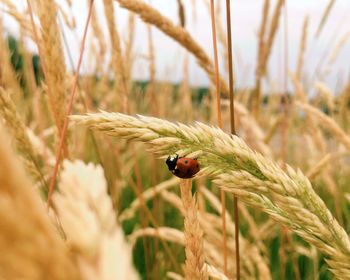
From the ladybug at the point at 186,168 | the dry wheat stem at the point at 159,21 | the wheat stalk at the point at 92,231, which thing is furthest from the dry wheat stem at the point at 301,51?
the wheat stalk at the point at 92,231

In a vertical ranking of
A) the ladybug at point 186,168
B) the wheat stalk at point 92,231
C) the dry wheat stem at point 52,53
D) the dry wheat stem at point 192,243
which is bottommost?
the dry wheat stem at point 192,243

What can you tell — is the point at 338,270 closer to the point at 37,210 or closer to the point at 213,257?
the point at 37,210

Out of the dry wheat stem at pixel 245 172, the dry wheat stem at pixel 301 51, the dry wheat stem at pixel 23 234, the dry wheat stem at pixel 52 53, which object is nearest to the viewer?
the dry wheat stem at pixel 23 234

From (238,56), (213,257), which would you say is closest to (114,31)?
(213,257)

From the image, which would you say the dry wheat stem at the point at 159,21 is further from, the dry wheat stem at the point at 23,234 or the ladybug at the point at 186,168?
the dry wheat stem at the point at 23,234

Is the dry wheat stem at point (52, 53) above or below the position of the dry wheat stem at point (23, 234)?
above

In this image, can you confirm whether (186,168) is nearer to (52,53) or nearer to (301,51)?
(52,53)

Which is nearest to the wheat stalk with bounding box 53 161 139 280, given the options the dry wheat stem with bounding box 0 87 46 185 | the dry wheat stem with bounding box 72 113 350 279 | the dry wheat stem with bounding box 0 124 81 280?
the dry wheat stem with bounding box 0 124 81 280

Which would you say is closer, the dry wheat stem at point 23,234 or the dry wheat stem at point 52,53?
the dry wheat stem at point 23,234

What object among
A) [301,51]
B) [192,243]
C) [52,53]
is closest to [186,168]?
[192,243]
